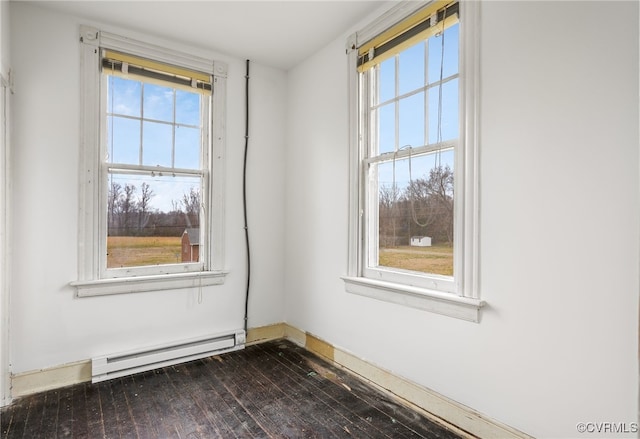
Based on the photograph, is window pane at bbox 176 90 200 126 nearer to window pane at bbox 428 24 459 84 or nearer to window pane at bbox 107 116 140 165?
window pane at bbox 107 116 140 165

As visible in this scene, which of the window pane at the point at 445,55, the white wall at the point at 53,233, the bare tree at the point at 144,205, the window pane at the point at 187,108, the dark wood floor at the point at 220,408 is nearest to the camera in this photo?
the dark wood floor at the point at 220,408

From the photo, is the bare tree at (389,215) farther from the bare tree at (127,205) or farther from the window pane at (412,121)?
the bare tree at (127,205)

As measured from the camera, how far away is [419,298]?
7.70ft

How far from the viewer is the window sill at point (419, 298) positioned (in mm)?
2047

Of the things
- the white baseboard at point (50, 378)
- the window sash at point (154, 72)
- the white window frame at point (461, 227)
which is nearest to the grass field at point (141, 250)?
the white baseboard at point (50, 378)

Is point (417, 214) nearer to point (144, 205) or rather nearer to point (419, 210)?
point (419, 210)

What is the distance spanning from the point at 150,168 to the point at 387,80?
6.97 ft

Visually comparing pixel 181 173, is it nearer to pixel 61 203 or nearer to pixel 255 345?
pixel 61 203

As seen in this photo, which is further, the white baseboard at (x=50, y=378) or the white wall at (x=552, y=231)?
the white baseboard at (x=50, y=378)

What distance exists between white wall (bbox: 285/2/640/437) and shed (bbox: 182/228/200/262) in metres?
2.07

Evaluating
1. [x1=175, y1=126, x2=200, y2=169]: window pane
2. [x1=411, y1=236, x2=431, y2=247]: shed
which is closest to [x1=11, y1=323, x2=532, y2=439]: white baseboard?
[x1=411, y1=236, x2=431, y2=247]: shed

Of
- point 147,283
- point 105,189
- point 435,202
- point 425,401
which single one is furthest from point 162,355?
point 435,202

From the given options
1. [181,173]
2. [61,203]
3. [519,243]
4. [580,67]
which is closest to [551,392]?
[519,243]

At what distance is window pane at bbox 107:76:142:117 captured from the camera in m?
2.95
